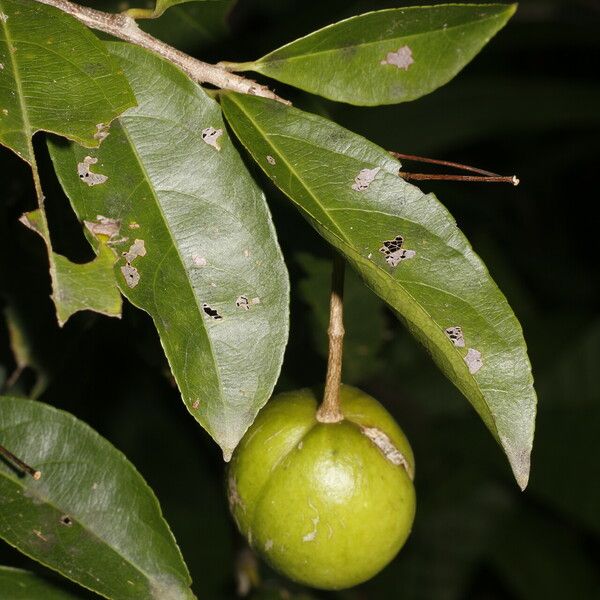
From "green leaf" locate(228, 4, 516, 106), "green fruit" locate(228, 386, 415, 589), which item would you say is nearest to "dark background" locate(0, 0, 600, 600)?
"green fruit" locate(228, 386, 415, 589)

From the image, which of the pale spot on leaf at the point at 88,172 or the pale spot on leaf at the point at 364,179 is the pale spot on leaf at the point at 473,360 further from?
the pale spot on leaf at the point at 88,172

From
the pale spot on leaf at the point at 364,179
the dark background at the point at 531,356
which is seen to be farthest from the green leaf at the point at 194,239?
the dark background at the point at 531,356

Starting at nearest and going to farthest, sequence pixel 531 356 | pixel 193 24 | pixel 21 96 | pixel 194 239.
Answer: pixel 21 96, pixel 194 239, pixel 193 24, pixel 531 356

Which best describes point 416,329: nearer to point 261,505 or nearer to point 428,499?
point 261,505

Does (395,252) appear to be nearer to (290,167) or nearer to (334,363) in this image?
(290,167)

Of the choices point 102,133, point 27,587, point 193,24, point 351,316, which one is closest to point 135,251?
point 102,133

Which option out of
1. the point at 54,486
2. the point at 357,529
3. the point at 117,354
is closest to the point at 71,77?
the point at 54,486

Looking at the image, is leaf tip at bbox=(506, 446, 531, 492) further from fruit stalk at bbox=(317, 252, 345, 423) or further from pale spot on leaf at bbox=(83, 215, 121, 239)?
pale spot on leaf at bbox=(83, 215, 121, 239)
